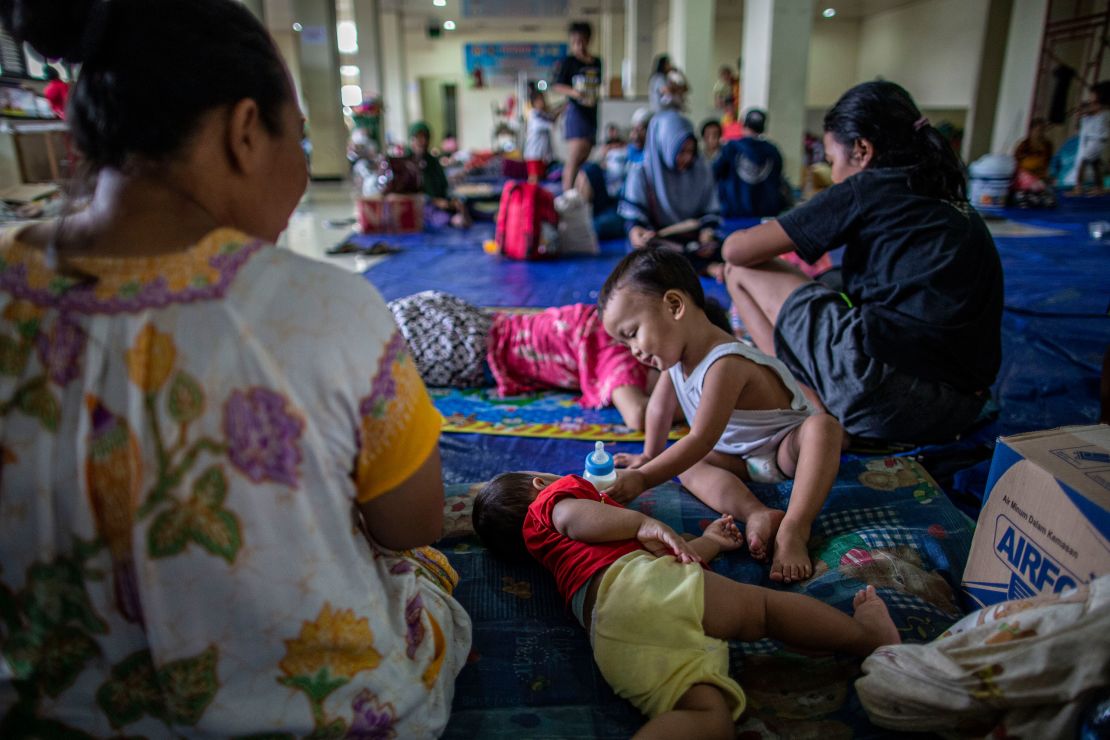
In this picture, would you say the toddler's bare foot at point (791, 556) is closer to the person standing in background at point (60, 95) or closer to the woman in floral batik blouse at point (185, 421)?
the woman in floral batik blouse at point (185, 421)

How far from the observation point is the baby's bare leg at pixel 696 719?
1026mm

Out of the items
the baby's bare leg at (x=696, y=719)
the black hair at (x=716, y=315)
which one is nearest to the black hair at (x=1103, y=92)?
the black hair at (x=716, y=315)

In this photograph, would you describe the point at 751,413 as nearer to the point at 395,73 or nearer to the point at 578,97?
the point at 578,97

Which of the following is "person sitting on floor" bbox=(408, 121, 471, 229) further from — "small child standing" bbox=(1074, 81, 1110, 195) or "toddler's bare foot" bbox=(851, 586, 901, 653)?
"small child standing" bbox=(1074, 81, 1110, 195)

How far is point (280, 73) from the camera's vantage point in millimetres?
839

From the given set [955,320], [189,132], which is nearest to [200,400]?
[189,132]

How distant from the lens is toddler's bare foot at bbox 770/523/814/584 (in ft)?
4.91

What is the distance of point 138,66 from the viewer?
743 millimetres

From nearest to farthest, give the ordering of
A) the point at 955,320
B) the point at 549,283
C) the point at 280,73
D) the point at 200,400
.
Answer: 1. the point at 200,400
2. the point at 280,73
3. the point at 955,320
4. the point at 549,283

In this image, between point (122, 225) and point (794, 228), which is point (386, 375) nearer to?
point (122, 225)

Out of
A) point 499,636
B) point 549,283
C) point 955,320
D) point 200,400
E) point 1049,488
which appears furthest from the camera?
point 549,283

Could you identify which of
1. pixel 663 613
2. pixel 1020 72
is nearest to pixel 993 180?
pixel 1020 72

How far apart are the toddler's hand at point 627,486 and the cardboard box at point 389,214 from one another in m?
5.30

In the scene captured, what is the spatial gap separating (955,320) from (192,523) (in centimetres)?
189
